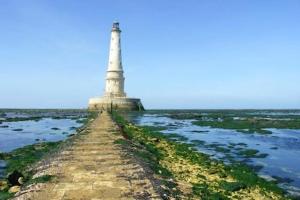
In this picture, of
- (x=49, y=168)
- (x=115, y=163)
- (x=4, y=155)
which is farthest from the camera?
(x=4, y=155)

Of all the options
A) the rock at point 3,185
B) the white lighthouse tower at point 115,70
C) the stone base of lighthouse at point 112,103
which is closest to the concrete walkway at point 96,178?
the rock at point 3,185

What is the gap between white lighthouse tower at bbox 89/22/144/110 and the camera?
2943 inches

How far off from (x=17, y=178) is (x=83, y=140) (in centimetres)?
879

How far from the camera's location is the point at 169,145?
23.8 meters

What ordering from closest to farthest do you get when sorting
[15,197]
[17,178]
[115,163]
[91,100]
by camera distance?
[15,197] < [17,178] < [115,163] < [91,100]

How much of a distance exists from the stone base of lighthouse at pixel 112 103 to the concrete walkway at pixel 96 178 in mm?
57986

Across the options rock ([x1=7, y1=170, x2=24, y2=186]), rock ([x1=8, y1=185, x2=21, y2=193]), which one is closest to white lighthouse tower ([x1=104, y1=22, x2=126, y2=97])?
rock ([x1=7, y1=170, x2=24, y2=186])

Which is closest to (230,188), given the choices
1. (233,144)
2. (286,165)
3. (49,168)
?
(49,168)

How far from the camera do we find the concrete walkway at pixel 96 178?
9.39 meters

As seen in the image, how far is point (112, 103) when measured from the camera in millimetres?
74688

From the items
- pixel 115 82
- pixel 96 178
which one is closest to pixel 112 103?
pixel 115 82

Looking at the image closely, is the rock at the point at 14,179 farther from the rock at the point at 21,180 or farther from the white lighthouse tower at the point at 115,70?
the white lighthouse tower at the point at 115,70

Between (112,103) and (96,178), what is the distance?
63.8 meters

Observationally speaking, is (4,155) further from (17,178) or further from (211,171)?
(211,171)
